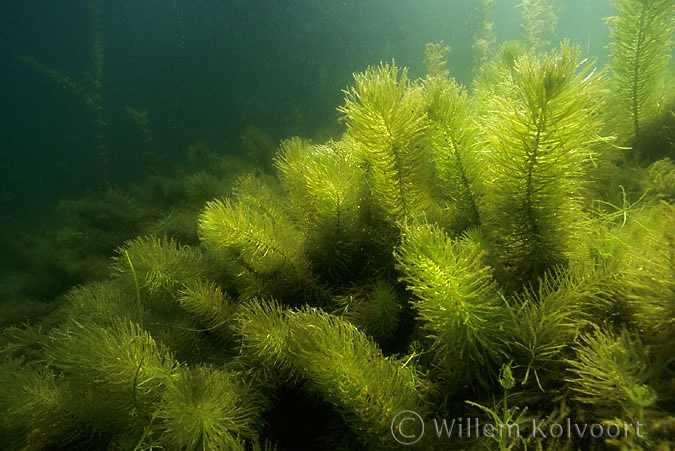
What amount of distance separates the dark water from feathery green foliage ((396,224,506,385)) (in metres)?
11.0

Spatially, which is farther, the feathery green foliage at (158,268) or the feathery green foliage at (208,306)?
the feathery green foliage at (158,268)

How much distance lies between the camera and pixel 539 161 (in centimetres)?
105

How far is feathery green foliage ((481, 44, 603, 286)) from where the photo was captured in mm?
939

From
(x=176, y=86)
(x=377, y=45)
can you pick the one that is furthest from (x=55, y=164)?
(x=377, y=45)

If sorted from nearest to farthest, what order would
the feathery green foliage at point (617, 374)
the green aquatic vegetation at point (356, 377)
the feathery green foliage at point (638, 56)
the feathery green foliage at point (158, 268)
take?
the feathery green foliage at point (617, 374)
the green aquatic vegetation at point (356, 377)
the feathery green foliage at point (158, 268)
the feathery green foliage at point (638, 56)

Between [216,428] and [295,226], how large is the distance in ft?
3.15

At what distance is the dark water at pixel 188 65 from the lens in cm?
1647

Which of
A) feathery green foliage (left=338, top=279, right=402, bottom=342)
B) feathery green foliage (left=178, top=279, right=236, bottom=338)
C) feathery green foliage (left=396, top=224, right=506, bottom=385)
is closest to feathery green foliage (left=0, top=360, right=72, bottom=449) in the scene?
feathery green foliage (left=178, top=279, right=236, bottom=338)

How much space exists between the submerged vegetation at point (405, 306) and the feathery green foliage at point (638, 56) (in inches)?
22.8

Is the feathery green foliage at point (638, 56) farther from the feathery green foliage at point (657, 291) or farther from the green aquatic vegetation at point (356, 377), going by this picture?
the green aquatic vegetation at point (356, 377)

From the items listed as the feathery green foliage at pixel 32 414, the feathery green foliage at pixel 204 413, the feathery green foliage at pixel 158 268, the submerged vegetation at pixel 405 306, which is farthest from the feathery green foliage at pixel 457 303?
the feathery green foliage at pixel 32 414

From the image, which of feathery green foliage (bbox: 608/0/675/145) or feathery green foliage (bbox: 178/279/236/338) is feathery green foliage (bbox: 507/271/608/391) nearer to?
feathery green foliage (bbox: 178/279/236/338)

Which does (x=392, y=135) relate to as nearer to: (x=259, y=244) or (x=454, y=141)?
(x=454, y=141)

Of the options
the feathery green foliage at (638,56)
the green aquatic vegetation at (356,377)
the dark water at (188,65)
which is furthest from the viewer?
the dark water at (188,65)
